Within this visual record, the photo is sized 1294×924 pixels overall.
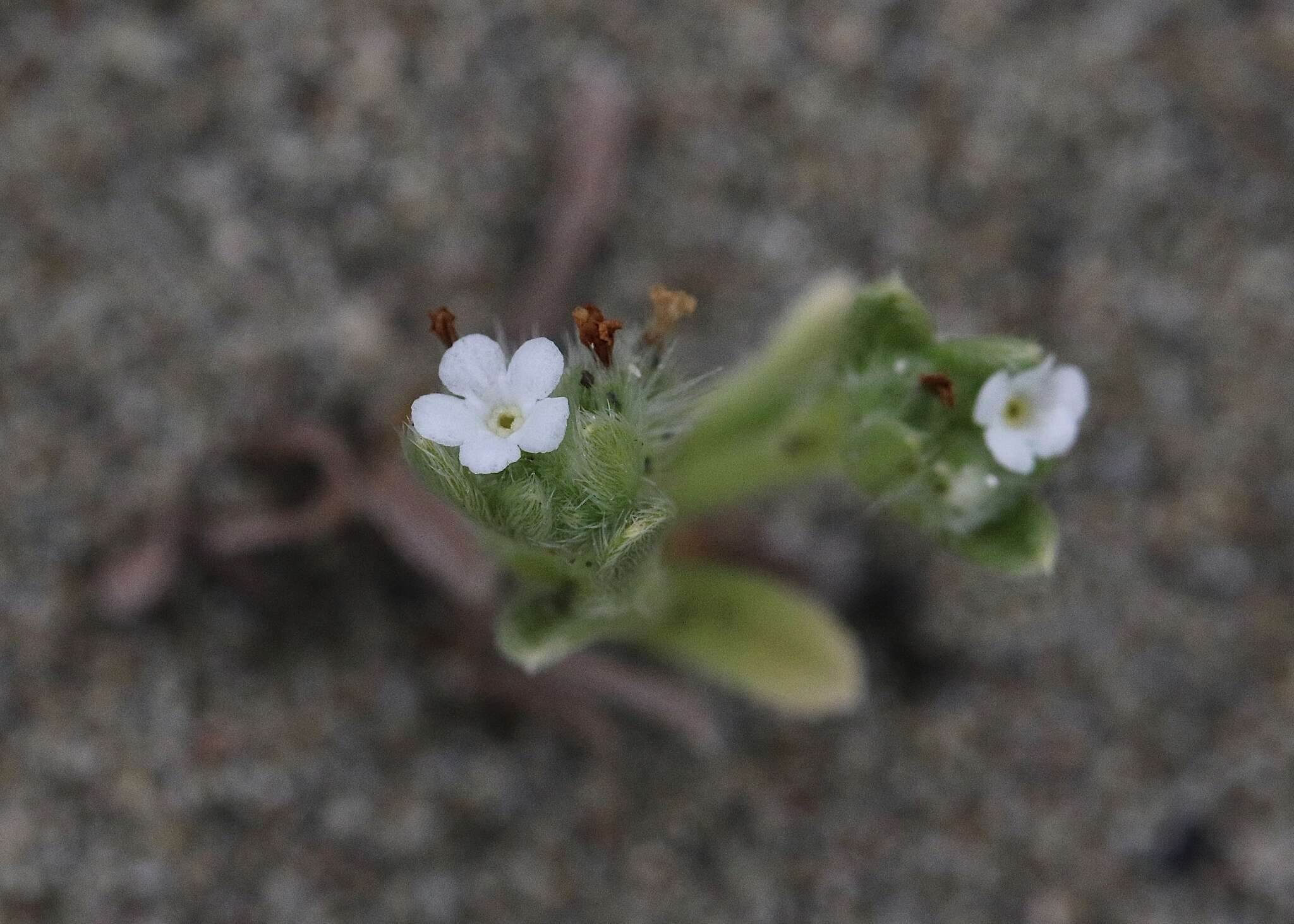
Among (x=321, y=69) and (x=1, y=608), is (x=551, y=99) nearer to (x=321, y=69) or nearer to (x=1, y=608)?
(x=321, y=69)

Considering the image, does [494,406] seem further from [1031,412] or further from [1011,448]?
[1031,412]

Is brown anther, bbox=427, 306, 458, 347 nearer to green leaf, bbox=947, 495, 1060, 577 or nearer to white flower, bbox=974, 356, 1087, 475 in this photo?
white flower, bbox=974, 356, 1087, 475

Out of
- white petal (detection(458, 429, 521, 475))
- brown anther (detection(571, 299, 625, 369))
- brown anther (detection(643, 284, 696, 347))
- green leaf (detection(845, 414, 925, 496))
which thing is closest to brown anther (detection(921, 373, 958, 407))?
green leaf (detection(845, 414, 925, 496))

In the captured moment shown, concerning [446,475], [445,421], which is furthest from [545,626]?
[445,421]

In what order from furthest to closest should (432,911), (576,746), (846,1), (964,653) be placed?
(846,1) < (964,653) < (576,746) < (432,911)

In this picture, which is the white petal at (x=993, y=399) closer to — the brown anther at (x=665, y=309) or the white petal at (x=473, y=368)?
the brown anther at (x=665, y=309)

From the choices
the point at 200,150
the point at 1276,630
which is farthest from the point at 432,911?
the point at 1276,630
